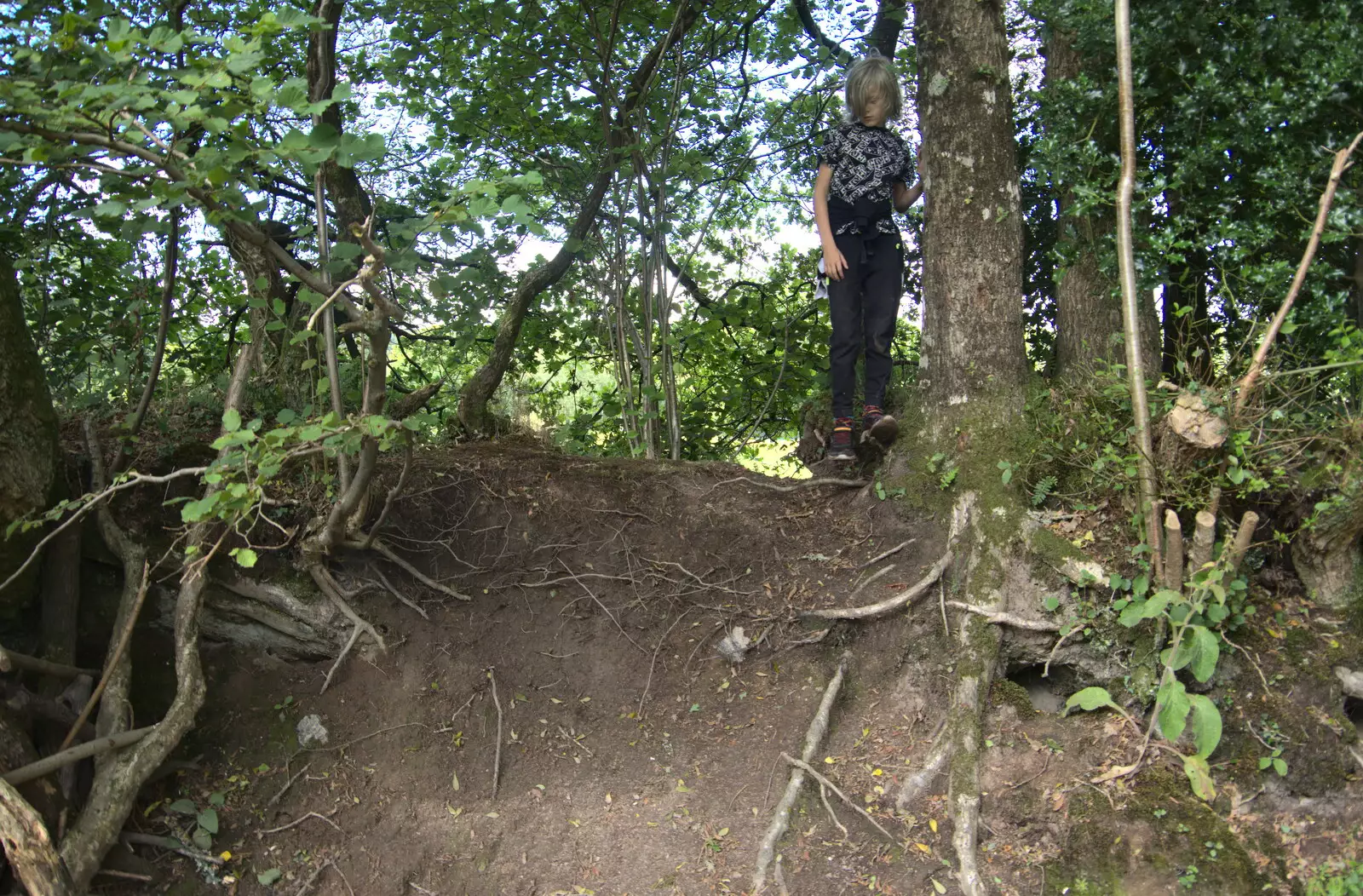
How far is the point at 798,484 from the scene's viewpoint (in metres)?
5.24

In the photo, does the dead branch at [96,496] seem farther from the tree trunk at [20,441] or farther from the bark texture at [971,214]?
the bark texture at [971,214]

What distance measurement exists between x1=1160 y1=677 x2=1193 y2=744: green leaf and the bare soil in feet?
2.15

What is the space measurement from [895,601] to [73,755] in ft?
11.5

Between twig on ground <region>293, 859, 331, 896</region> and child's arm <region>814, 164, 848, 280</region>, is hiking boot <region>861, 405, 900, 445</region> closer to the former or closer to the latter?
child's arm <region>814, 164, 848, 280</region>

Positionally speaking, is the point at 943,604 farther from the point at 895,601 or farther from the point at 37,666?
the point at 37,666

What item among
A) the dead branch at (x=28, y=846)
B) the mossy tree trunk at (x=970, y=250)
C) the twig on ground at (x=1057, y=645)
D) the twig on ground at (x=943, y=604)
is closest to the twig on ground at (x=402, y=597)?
the dead branch at (x=28, y=846)

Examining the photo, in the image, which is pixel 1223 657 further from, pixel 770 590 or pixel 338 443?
pixel 338 443

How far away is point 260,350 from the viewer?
4.82 metres

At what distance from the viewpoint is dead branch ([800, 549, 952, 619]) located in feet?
14.5

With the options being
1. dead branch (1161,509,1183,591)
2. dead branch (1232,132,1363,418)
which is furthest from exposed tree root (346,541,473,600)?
dead branch (1232,132,1363,418)

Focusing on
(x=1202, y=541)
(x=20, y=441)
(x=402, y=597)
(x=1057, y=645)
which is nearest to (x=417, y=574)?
(x=402, y=597)

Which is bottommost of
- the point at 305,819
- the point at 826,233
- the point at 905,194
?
the point at 305,819

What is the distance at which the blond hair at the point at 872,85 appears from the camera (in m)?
5.00

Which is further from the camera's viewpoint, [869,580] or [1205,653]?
[869,580]
